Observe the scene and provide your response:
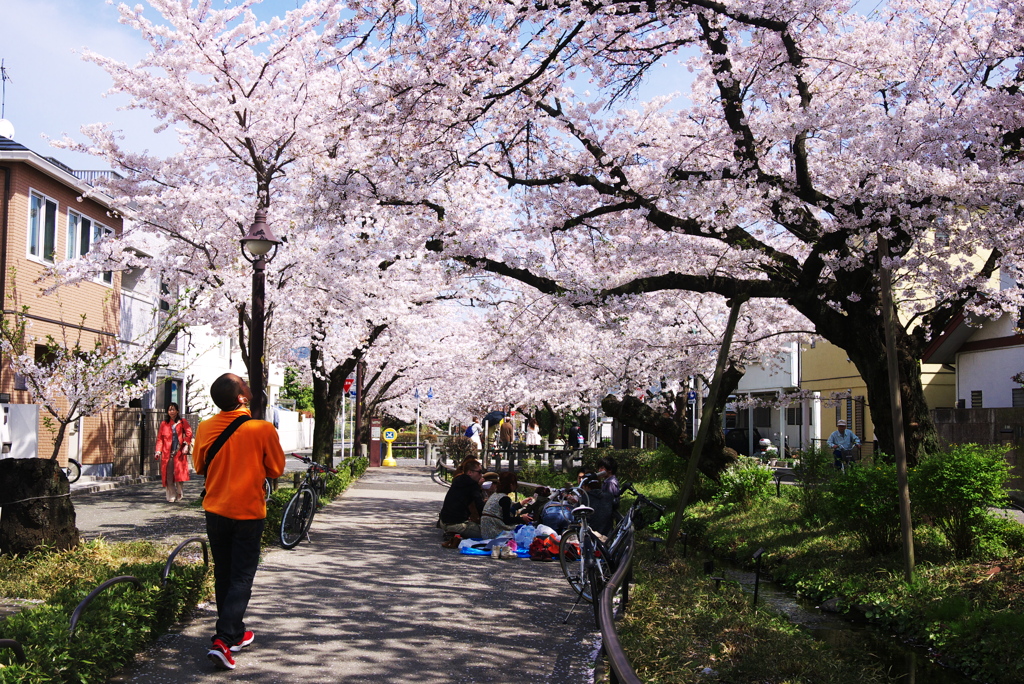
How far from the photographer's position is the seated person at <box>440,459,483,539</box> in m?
11.8

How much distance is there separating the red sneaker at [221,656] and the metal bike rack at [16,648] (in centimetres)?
126

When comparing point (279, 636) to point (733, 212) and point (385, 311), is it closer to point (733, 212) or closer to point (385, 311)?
point (733, 212)

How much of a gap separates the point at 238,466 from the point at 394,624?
2.05 m

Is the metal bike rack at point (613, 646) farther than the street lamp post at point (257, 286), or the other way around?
the street lamp post at point (257, 286)

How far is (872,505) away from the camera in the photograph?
10.2m

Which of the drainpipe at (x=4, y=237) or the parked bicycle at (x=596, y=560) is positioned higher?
the drainpipe at (x=4, y=237)

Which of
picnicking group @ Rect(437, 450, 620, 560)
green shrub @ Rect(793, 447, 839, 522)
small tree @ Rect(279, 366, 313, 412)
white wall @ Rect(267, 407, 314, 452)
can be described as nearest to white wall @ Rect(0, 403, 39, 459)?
picnicking group @ Rect(437, 450, 620, 560)

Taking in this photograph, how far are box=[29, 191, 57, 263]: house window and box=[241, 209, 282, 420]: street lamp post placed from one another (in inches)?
454

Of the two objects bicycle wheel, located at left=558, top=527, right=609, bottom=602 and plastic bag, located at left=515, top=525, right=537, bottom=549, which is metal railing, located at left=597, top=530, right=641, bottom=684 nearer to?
bicycle wheel, located at left=558, top=527, right=609, bottom=602

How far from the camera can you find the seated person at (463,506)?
11.8 metres

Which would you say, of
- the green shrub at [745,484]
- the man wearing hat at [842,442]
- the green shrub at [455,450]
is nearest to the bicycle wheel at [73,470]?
the green shrub at [455,450]

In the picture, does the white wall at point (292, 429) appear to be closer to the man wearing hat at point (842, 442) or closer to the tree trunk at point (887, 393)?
the man wearing hat at point (842, 442)

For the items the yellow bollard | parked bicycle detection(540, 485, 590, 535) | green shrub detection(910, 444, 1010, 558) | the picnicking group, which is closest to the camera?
green shrub detection(910, 444, 1010, 558)

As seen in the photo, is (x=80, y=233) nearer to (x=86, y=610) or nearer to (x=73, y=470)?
(x=73, y=470)
